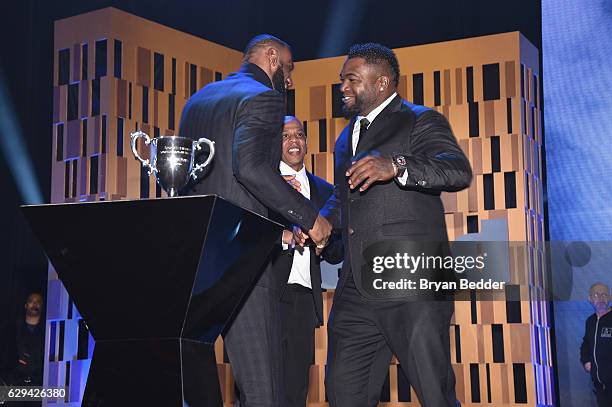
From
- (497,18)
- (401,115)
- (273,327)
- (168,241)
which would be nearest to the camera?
(168,241)

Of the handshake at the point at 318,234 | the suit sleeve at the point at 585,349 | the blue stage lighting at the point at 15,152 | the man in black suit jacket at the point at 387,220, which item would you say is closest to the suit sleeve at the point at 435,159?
the man in black suit jacket at the point at 387,220

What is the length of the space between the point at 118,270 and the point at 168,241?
175 mm

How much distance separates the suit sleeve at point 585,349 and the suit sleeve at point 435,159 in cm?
347

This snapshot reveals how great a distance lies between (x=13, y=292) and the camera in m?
7.48

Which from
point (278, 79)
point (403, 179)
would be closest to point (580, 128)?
point (278, 79)

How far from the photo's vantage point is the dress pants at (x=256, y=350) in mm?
2793

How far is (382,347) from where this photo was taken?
3176mm

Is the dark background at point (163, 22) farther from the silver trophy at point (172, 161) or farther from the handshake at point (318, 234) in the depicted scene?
the silver trophy at point (172, 161)

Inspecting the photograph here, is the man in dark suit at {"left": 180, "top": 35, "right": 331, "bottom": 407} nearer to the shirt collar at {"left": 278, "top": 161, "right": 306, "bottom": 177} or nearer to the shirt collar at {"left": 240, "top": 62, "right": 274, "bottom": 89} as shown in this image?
the shirt collar at {"left": 240, "top": 62, "right": 274, "bottom": 89}

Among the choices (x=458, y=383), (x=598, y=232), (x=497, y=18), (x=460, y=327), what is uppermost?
(x=497, y=18)

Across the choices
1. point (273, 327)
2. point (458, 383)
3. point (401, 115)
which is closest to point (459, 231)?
point (458, 383)

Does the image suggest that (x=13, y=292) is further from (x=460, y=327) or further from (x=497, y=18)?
(x=497, y=18)

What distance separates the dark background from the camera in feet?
23.9

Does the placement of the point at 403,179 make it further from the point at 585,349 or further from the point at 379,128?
the point at 585,349
